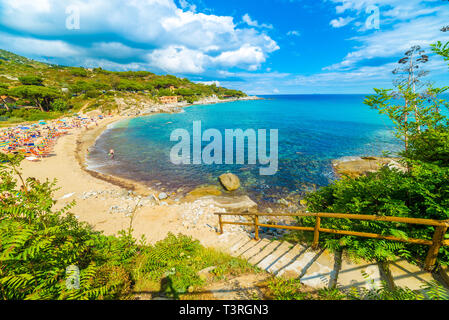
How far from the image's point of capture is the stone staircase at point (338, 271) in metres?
3.35

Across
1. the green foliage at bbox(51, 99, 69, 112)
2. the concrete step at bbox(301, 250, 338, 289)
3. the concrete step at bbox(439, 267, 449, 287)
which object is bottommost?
the concrete step at bbox(301, 250, 338, 289)

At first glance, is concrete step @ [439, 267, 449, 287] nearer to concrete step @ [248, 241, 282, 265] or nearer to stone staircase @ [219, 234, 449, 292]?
stone staircase @ [219, 234, 449, 292]

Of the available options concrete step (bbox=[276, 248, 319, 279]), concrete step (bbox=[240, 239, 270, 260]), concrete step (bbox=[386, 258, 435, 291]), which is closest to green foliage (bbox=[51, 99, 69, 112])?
concrete step (bbox=[240, 239, 270, 260])

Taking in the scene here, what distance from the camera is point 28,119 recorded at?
4216cm

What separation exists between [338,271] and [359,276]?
1.28 feet

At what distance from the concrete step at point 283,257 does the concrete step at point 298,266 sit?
0.14m

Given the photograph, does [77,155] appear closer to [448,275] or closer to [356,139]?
[448,275]

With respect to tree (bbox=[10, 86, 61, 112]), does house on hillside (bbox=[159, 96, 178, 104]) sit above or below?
above

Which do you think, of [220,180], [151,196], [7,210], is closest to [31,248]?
[7,210]

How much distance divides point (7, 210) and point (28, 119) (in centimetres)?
6064

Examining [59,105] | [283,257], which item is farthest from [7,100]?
[283,257]

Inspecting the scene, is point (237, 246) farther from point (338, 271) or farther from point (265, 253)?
point (338, 271)

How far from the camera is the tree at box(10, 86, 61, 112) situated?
47.1m

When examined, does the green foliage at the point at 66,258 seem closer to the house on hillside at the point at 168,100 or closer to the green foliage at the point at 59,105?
the green foliage at the point at 59,105
